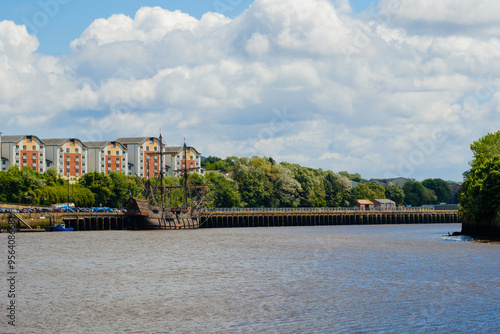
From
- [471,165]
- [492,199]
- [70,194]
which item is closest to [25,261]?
[492,199]

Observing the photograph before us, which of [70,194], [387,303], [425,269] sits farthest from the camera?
[70,194]

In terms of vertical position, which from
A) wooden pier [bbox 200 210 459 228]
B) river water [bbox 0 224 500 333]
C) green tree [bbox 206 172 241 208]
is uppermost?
green tree [bbox 206 172 241 208]

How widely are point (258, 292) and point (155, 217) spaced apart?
9526 centimetres

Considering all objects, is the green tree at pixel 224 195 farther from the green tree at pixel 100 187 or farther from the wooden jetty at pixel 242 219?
the green tree at pixel 100 187

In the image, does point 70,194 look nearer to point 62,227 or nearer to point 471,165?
point 62,227

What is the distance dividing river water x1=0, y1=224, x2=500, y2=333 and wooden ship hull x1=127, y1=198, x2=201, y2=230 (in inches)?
2405

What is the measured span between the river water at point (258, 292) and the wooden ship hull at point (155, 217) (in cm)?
6110

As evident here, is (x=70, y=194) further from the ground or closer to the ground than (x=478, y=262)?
further from the ground

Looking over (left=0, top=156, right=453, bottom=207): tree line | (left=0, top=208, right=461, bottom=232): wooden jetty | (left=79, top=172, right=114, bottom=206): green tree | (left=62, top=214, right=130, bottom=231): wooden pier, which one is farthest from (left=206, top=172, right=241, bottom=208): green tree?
(left=62, top=214, right=130, bottom=231): wooden pier

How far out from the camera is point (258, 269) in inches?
2159

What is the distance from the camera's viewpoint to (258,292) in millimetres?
41844

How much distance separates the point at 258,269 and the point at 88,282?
1467cm

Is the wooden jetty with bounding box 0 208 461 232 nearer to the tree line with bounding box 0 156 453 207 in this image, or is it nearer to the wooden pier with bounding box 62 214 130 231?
the wooden pier with bounding box 62 214 130 231

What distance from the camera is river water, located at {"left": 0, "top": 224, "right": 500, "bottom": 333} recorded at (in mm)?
31987
